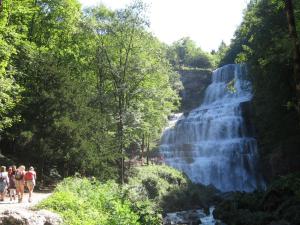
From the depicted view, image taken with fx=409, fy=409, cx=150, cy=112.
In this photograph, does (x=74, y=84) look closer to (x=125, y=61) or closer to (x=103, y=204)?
(x=125, y=61)

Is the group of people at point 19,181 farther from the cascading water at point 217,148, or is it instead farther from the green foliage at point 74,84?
the cascading water at point 217,148

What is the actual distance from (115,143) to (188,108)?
125 feet

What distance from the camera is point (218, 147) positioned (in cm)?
4253

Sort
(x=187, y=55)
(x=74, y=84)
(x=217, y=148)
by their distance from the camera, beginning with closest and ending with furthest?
(x=74, y=84) → (x=217, y=148) → (x=187, y=55)

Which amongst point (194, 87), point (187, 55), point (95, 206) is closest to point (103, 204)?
point (95, 206)

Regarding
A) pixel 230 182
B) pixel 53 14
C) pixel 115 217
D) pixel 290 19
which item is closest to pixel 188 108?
pixel 230 182

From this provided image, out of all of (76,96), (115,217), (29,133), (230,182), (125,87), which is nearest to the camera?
(115,217)

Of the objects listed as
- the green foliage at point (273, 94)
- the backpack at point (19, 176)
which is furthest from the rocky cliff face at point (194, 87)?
the backpack at point (19, 176)

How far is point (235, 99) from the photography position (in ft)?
171

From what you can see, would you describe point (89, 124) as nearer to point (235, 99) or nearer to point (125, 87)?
point (125, 87)

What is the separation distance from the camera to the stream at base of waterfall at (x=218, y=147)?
130ft

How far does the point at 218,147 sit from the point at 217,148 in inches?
5.8

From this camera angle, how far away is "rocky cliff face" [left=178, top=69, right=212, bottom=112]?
6419 centimetres

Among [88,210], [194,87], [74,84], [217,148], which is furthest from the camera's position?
[194,87]
